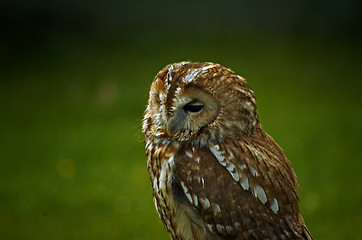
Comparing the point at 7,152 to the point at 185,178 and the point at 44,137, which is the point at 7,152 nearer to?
the point at 44,137

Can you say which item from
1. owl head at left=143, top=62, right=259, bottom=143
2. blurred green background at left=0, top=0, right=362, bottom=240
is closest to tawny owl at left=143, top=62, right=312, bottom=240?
owl head at left=143, top=62, right=259, bottom=143


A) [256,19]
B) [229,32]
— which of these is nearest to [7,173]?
[229,32]

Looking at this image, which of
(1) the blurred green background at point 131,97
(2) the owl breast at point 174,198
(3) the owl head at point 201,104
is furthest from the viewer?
(1) the blurred green background at point 131,97

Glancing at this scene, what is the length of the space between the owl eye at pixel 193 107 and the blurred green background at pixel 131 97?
1207 mm

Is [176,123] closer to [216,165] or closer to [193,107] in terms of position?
[193,107]

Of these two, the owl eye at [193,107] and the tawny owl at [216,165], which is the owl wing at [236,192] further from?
the owl eye at [193,107]

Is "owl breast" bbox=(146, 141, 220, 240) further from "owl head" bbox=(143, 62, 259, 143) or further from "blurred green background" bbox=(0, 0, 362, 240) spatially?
"blurred green background" bbox=(0, 0, 362, 240)

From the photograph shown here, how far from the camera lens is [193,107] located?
261 cm

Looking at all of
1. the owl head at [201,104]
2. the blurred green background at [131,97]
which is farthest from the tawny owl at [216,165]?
the blurred green background at [131,97]

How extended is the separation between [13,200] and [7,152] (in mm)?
1470

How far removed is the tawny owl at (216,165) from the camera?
2.60m

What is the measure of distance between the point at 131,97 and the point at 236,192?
6601 mm

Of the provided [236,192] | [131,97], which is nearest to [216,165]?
[236,192]

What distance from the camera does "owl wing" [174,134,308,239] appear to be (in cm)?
261
